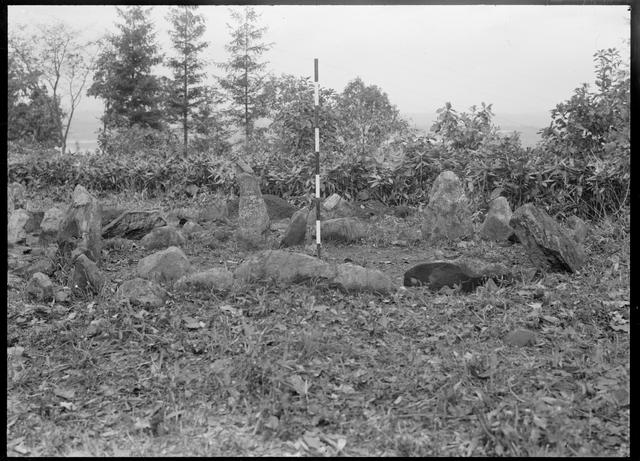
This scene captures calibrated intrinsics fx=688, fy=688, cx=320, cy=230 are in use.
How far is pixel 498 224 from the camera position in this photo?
682cm

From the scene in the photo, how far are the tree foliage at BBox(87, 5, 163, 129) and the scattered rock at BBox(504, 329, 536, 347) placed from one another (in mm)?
12087

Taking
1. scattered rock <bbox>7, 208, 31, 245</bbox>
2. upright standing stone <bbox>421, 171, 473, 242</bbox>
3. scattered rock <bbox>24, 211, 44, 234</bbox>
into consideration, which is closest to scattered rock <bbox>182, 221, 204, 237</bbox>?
scattered rock <bbox>7, 208, 31, 245</bbox>

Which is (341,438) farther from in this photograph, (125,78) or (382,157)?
(125,78)

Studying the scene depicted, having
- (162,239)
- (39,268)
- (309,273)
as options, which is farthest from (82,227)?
(309,273)

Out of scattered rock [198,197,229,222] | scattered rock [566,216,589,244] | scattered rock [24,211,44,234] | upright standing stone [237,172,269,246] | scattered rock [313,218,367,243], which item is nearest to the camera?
scattered rock [566,216,589,244]

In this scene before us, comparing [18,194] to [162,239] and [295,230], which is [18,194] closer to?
[162,239]

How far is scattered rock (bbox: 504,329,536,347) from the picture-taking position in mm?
4008

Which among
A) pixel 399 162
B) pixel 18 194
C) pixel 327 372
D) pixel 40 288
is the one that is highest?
pixel 399 162

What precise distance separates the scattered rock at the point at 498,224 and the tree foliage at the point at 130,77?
9799mm

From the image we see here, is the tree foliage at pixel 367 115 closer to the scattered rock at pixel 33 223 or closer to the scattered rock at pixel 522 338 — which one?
the scattered rock at pixel 33 223

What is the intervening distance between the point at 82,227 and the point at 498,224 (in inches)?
156

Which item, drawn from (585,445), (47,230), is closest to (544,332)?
(585,445)

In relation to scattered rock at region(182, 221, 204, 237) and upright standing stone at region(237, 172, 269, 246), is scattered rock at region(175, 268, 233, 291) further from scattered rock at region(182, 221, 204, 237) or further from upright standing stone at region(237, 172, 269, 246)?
scattered rock at region(182, 221, 204, 237)

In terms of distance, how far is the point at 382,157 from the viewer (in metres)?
9.51
